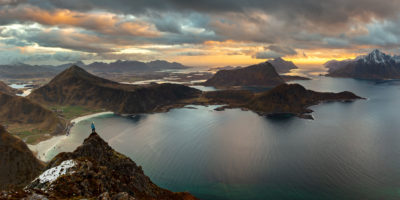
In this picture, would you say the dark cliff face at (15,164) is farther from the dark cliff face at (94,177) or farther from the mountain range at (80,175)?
the dark cliff face at (94,177)

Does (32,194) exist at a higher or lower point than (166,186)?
higher

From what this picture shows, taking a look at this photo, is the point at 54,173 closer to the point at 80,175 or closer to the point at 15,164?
the point at 80,175

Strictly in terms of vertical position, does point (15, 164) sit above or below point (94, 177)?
below

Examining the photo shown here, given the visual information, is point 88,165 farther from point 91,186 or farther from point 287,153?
point 287,153

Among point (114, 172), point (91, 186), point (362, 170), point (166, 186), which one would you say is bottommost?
point (166, 186)

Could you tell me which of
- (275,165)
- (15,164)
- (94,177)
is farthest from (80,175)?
(275,165)

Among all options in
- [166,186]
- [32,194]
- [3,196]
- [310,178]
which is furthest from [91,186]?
[310,178]
